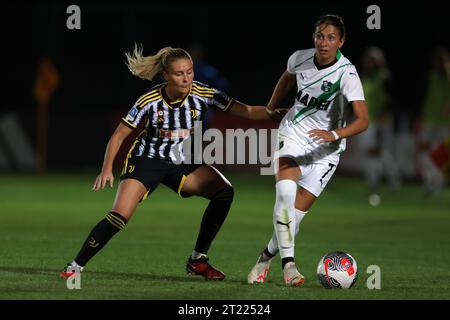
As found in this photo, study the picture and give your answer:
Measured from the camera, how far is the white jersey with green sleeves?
8.53 m

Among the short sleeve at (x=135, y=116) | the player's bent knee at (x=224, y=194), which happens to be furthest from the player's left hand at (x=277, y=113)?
the short sleeve at (x=135, y=116)

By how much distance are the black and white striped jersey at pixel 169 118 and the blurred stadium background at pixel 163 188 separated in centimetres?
105

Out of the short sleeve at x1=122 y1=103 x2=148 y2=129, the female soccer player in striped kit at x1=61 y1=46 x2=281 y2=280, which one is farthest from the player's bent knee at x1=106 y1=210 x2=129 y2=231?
the short sleeve at x1=122 y1=103 x2=148 y2=129

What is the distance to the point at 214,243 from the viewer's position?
11727mm

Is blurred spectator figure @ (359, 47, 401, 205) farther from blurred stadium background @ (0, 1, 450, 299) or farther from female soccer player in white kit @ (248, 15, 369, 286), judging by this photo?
female soccer player in white kit @ (248, 15, 369, 286)

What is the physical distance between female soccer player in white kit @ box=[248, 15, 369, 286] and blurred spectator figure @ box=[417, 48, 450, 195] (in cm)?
896

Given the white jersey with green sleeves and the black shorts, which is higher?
the white jersey with green sleeves

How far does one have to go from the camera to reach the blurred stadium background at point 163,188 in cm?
920

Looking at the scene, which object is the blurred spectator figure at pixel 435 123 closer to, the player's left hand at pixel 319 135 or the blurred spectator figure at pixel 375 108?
the blurred spectator figure at pixel 375 108

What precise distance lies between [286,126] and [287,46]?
18318 millimetres

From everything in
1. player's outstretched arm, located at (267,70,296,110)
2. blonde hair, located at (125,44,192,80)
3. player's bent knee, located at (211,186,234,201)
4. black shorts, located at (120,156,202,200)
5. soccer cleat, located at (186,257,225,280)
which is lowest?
soccer cleat, located at (186,257,225,280)

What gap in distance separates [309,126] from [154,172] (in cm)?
131

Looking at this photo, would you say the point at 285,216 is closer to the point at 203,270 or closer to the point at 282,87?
the point at 203,270
